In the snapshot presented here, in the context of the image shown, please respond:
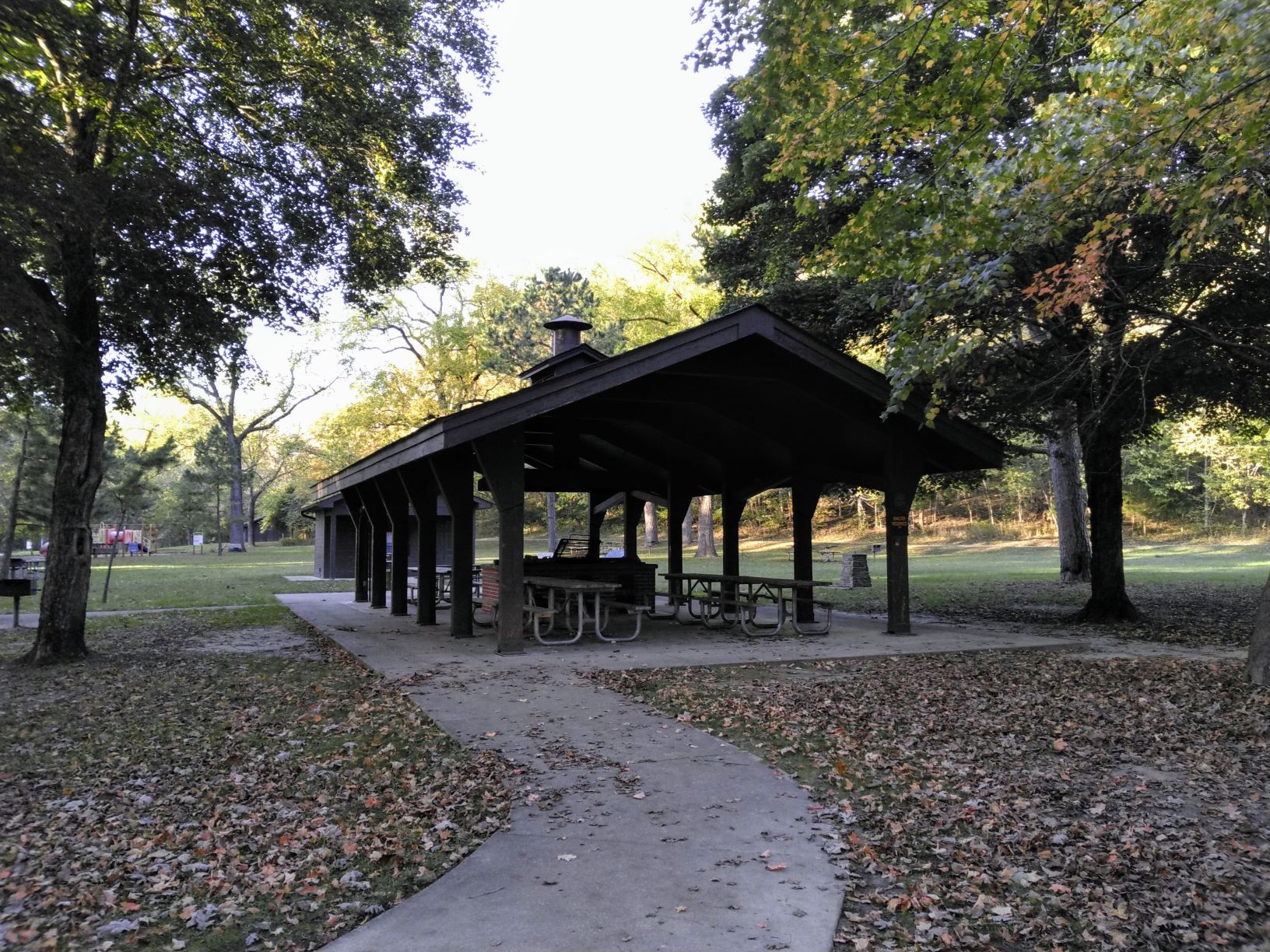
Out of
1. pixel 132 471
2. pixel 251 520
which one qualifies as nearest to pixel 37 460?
pixel 132 471

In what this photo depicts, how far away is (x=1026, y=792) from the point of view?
16.7ft

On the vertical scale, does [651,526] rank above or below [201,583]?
above

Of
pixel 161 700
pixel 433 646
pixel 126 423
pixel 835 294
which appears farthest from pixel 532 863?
pixel 126 423

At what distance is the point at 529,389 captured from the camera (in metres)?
9.82

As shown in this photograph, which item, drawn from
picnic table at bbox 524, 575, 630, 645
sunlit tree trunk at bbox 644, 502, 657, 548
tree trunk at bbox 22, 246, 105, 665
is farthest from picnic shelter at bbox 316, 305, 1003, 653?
sunlit tree trunk at bbox 644, 502, 657, 548

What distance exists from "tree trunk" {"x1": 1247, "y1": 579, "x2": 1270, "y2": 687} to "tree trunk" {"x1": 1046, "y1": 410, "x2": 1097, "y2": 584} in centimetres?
1016

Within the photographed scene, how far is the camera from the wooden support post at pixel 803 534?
43.2 ft

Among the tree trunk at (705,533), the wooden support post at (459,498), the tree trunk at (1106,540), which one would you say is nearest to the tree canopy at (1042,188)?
the tree trunk at (1106,540)

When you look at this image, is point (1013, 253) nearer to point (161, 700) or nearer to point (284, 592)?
point (161, 700)

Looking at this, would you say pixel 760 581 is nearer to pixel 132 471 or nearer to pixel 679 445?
pixel 679 445

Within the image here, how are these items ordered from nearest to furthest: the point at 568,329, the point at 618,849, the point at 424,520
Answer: the point at 618,849 < the point at 424,520 < the point at 568,329

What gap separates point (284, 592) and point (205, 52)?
14.7 m

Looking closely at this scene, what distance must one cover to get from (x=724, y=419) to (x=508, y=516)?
157 inches

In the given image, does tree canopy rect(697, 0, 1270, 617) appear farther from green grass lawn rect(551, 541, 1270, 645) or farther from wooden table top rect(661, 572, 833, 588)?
wooden table top rect(661, 572, 833, 588)
